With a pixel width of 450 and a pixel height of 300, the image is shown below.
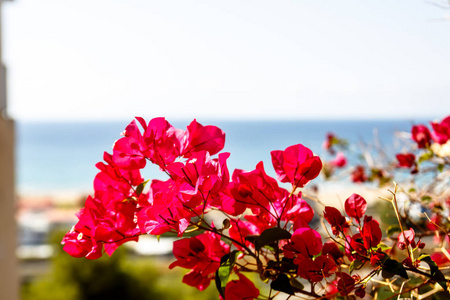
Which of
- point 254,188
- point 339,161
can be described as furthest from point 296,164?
point 339,161

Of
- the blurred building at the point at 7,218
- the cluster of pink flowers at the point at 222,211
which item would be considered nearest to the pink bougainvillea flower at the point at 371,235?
the cluster of pink flowers at the point at 222,211

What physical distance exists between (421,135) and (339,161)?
26.1 inches

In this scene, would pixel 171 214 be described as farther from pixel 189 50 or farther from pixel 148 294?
pixel 189 50

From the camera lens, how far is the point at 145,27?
28078 millimetres

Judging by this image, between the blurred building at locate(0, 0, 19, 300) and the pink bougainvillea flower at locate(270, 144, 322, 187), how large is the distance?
9.38 feet

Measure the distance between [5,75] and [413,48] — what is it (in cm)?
226

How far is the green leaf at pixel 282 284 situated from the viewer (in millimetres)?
304

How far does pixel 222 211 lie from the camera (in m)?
0.34

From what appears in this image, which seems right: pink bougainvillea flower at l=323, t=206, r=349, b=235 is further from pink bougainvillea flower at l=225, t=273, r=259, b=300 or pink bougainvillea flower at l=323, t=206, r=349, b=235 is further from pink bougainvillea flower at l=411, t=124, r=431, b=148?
pink bougainvillea flower at l=411, t=124, r=431, b=148

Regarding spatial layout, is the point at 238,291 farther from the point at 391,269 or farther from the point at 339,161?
the point at 339,161

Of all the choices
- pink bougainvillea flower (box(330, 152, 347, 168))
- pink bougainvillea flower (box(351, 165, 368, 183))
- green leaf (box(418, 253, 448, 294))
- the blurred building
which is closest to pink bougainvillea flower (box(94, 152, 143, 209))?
green leaf (box(418, 253, 448, 294))

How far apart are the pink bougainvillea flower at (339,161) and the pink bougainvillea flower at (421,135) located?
65cm

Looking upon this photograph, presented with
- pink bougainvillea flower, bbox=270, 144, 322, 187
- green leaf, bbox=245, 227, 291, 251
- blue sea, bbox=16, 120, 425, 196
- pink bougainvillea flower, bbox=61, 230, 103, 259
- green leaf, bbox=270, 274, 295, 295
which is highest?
pink bougainvillea flower, bbox=270, 144, 322, 187

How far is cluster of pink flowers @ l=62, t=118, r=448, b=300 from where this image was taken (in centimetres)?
31
